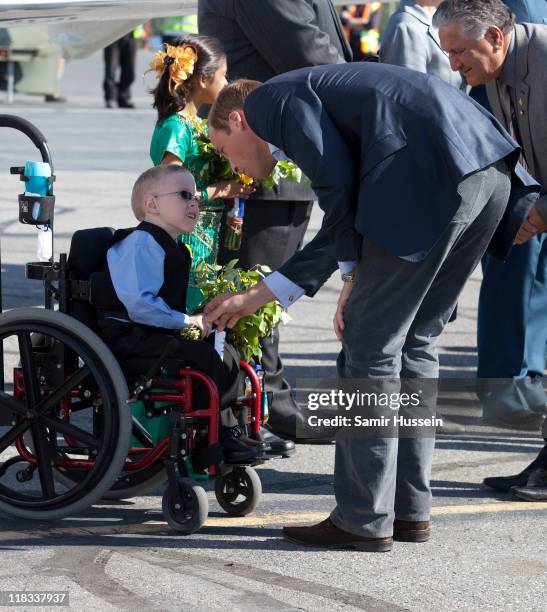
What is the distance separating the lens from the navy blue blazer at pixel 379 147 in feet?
12.7

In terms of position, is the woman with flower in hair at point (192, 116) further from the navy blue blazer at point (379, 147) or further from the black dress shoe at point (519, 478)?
the black dress shoe at point (519, 478)

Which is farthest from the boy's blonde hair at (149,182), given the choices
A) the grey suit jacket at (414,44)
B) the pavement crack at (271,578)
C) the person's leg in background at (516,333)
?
the person's leg in background at (516,333)

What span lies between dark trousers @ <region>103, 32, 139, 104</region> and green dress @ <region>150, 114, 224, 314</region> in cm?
1575

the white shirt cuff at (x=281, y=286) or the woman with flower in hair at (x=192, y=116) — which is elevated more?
the woman with flower in hair at (x=192, y=116)

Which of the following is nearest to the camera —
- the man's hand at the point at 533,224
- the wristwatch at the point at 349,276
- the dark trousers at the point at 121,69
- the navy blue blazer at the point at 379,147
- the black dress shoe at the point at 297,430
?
the navy blue blazer at the point at 379,147

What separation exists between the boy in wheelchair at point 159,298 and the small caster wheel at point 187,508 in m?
0.15

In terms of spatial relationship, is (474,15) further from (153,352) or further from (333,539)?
(333,539)

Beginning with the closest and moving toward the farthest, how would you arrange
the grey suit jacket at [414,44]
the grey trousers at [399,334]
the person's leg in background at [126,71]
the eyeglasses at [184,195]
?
the grey trousers at [399,334] → the eyeglasses at [184,195] → the grey suit jacket at [414,44] → the person's leg in background at [126,71]

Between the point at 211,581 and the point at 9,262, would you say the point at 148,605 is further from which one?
the point at 9,262

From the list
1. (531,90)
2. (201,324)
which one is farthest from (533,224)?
(201,324)

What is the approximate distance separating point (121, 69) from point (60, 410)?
56.7ft

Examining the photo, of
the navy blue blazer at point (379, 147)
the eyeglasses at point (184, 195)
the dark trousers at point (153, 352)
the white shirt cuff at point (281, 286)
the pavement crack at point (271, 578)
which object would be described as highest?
the navy blue blazer at point (379, 147)

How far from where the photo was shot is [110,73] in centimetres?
2123

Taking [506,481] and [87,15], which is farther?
[87,15]
